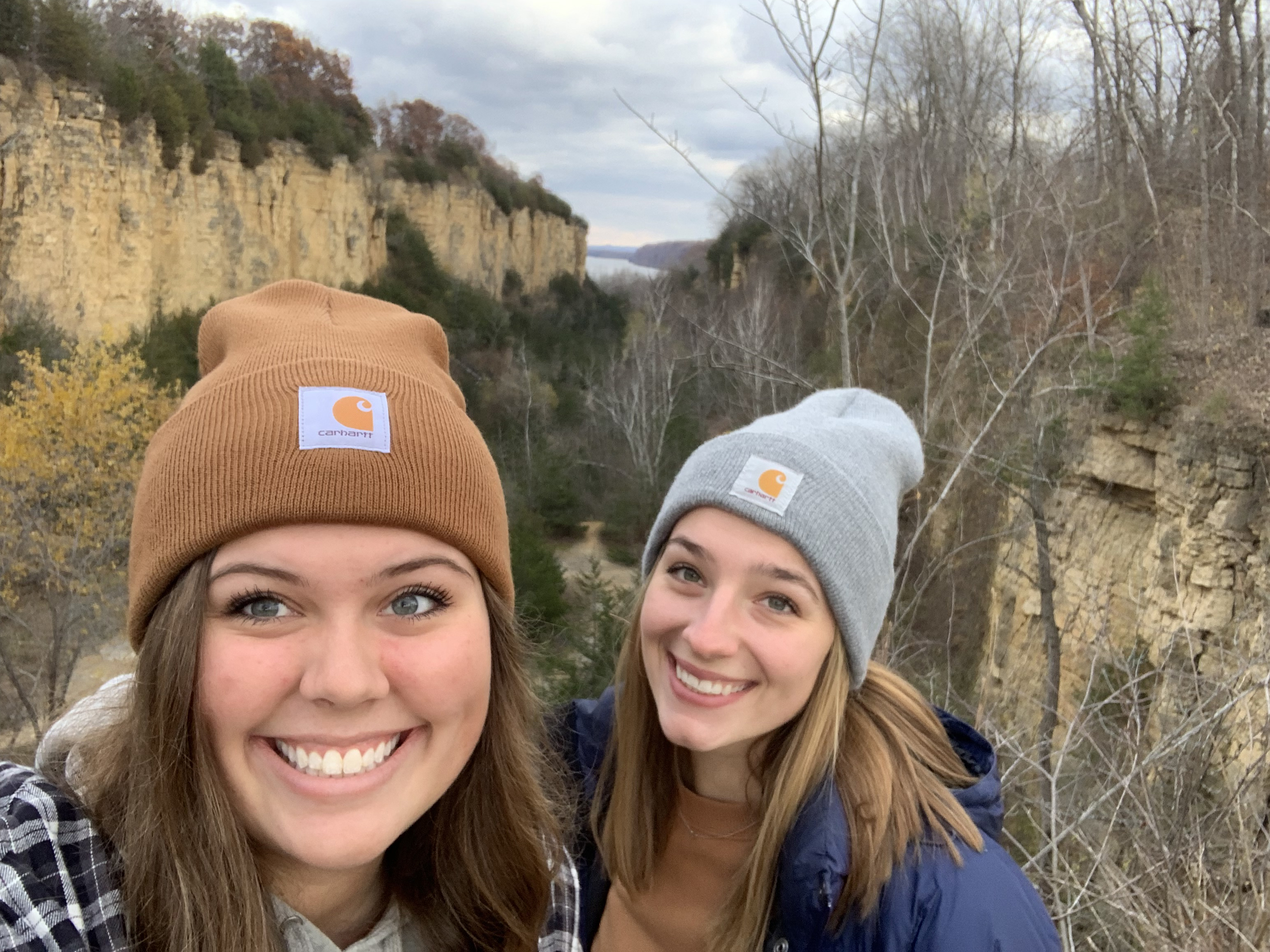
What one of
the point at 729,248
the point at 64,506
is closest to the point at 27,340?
the point at 64,506

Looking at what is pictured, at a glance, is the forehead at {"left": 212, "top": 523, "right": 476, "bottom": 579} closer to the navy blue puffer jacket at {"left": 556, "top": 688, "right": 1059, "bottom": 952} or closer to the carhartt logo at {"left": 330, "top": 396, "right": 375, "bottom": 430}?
the carhartt logo at {"left": 330, "top": 396, "right": 375, "bottom": 430}

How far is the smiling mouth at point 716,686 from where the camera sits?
1.78m

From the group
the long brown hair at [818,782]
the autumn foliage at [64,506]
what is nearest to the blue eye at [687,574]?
the long brown hair at [818,782]

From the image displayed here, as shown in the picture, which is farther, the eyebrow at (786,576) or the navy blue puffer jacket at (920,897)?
the eyebrow at (786,576)

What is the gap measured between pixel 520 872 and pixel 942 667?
9405mm

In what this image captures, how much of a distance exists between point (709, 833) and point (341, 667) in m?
1.23

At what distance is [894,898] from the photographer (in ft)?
4.92

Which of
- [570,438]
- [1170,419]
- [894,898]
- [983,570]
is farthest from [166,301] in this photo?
[894,898]

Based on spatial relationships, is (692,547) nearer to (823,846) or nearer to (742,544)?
(742,544)

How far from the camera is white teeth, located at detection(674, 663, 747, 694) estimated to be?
1.78 m

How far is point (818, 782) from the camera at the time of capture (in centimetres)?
171

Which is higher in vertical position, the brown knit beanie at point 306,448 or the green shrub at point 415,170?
the green shrub at point 415,170

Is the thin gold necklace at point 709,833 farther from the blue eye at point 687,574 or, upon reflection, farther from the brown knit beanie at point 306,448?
the brown knit beanie at point 306,448

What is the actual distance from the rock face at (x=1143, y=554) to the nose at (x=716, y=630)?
15.0 ft
